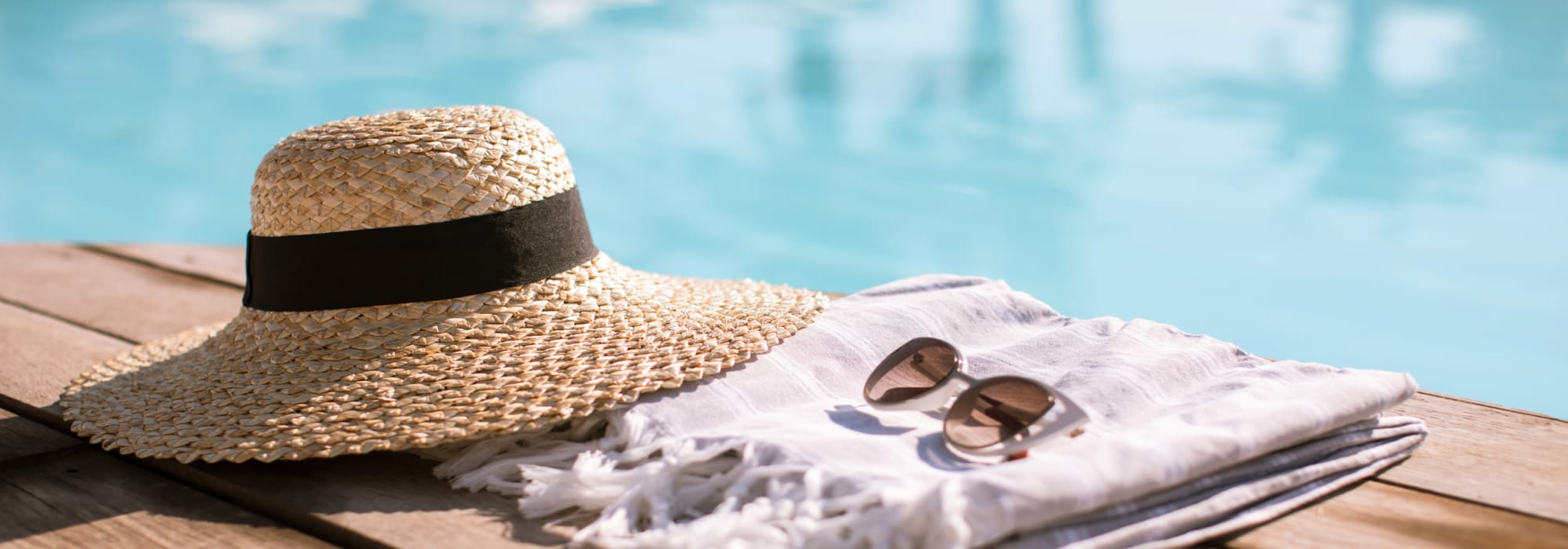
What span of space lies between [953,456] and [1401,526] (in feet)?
1.37

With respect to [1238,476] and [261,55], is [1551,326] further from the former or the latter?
[261,55]

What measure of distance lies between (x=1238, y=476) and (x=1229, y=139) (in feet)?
13.4

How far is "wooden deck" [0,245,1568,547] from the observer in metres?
1.01

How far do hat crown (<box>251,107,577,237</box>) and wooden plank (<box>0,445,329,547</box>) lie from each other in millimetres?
322

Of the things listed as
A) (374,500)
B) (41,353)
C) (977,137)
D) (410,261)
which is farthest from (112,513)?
(977,137)

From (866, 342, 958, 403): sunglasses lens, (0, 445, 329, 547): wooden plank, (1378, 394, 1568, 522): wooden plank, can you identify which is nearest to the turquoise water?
(1378, 394, 1568, 522): wooden plank

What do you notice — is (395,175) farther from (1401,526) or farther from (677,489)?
(1401,526)

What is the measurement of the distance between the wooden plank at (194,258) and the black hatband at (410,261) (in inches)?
42.7

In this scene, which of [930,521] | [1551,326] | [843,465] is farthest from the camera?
[1551,326]

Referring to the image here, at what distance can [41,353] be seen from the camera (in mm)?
1732

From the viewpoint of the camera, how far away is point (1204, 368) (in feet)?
4.16

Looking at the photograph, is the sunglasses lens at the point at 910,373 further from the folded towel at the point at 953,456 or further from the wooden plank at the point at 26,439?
the wooden plank at the point at 26,439

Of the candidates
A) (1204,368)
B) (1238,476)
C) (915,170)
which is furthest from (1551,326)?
(1238,476)

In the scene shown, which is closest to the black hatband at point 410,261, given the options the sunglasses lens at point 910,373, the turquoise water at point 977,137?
the sunglasses lens at point 910,373
